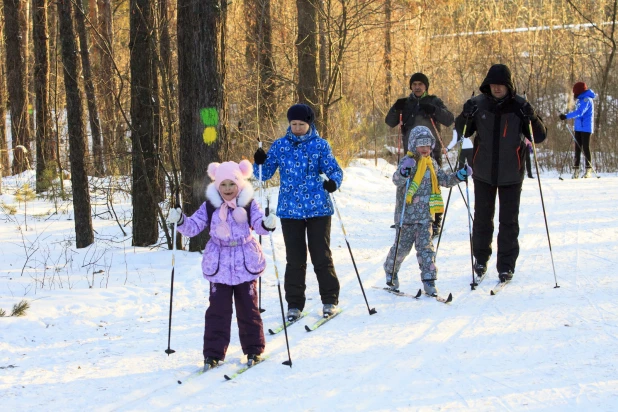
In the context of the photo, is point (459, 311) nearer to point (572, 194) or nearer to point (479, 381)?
point (479, 381)

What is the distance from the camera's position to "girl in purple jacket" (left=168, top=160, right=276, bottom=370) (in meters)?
4.69

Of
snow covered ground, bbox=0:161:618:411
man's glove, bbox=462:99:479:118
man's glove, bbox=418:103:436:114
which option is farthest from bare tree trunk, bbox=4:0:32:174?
man's glove, bbox=462:99:479:118

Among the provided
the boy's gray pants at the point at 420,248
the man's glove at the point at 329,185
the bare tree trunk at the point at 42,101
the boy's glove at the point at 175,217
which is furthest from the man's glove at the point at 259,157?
the bare tree trunk at the point at 42,101

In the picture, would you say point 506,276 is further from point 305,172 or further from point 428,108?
point 428,108

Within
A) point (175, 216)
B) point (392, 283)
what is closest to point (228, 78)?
point (392, 283)

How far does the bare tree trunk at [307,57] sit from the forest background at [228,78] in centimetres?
2

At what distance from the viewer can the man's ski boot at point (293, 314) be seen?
5.75m

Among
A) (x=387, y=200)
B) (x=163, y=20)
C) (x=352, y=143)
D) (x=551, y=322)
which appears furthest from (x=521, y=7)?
(x=551, y=322)

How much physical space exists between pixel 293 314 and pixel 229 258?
1.30 m

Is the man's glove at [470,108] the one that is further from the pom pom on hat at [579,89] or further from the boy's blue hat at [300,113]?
the pom pom on hat at [579,89]

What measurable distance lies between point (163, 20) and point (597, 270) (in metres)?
7.26

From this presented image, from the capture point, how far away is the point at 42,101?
54.6 ft

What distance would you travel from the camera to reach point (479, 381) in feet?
13.7

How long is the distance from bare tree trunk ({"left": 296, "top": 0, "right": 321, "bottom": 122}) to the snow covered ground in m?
5.09
